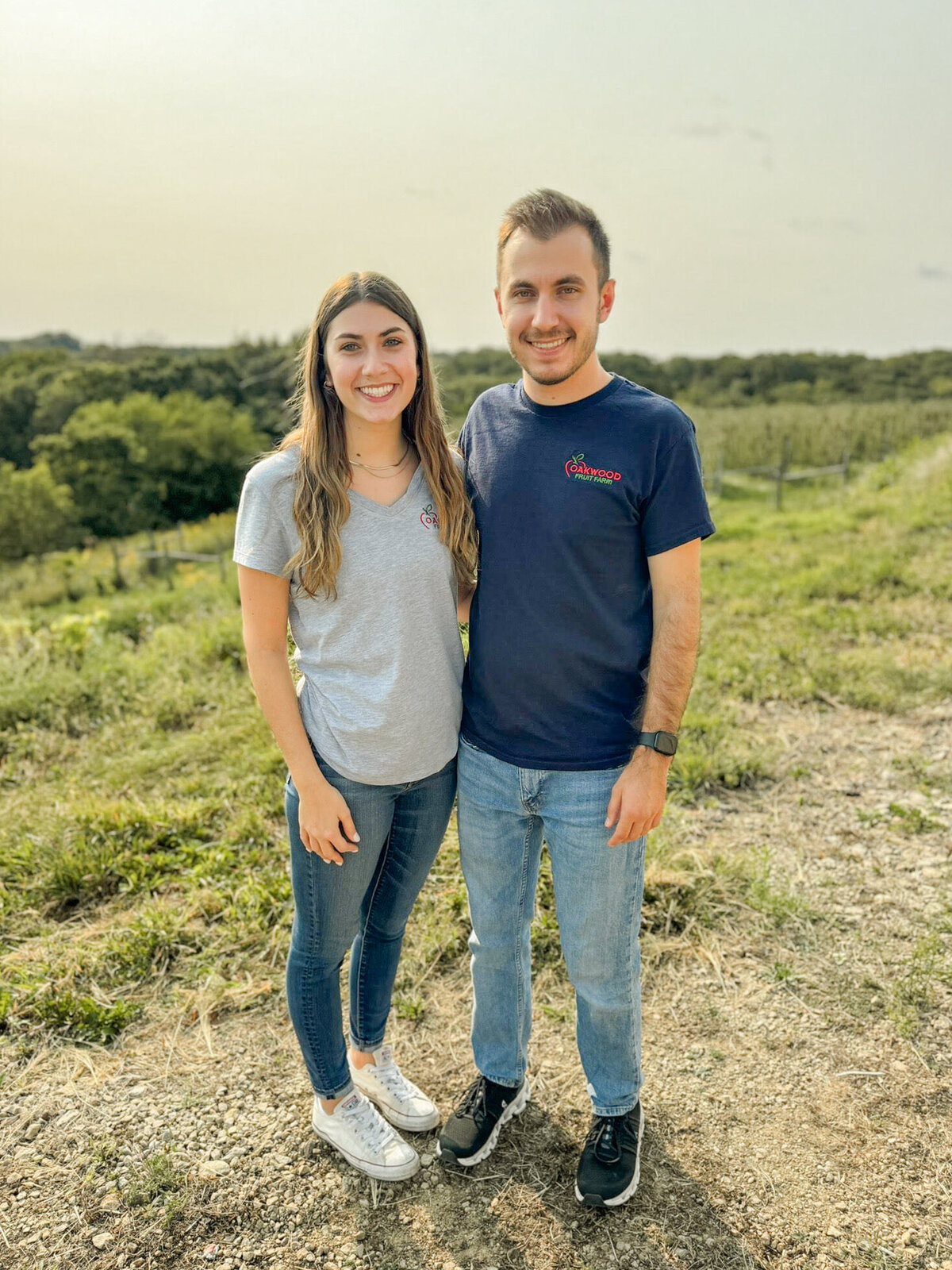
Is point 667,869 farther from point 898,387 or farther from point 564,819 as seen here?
point 898,387

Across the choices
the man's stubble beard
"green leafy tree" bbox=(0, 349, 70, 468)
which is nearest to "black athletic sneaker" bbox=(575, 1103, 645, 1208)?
the man's stubble beard

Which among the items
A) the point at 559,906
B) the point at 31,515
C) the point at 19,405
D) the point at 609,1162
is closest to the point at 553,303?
the point at 559,906

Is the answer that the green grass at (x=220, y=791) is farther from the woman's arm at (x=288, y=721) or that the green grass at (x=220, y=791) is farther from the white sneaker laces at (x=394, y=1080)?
the woman's arm at (x=288, y=721)

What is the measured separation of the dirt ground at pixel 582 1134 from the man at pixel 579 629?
198mm

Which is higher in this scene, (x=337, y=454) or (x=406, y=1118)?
(x=337, y=454)

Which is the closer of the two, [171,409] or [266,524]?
[266,524]

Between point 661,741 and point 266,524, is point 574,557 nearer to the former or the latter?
point 661,741

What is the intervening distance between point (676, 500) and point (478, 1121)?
1621 mm

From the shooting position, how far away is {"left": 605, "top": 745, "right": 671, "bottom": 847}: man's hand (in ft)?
6.00

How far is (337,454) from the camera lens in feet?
6.02

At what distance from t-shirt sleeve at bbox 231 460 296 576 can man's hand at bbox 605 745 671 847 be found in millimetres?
844

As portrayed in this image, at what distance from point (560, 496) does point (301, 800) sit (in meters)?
0.86

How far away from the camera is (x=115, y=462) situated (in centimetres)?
4412

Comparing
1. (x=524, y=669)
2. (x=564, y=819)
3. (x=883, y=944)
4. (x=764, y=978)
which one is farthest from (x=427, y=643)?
(x=883, y=944)
